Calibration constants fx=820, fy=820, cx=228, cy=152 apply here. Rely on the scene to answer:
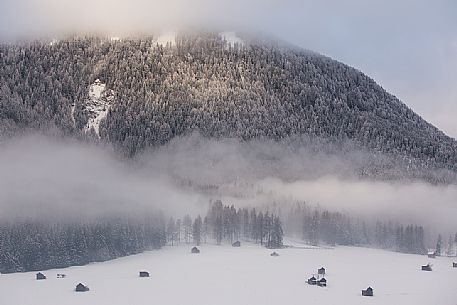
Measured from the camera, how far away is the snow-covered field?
138750 millimetres

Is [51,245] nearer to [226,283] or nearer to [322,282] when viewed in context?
[226,283]

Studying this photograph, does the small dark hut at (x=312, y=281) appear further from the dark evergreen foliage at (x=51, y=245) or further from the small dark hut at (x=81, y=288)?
the dark evergreen foliage at (x=51, y=245)

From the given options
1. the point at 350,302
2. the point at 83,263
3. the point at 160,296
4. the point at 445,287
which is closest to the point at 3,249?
the point at 83,263

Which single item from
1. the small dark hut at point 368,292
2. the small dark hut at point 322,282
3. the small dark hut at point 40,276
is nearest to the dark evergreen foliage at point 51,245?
the small dark hut at point 40,276

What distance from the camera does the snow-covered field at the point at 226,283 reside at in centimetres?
13875

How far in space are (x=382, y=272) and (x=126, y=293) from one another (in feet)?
219

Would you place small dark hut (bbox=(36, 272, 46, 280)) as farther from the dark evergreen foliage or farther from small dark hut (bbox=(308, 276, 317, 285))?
small dark hut (bbox=(308, 276, 317, 285))

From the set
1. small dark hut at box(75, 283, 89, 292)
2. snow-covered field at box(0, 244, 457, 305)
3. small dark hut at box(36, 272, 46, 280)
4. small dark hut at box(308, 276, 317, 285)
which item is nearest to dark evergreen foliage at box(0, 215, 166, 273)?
snow-covered field at box(0, 244, 457, 305)

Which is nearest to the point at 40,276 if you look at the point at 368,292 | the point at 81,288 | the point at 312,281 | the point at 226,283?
the point at 81,288

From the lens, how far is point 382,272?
18525 centimetres

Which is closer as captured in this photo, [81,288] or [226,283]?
[81,288]

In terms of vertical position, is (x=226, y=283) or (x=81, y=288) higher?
(x=226, y=283)

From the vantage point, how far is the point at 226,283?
157 meters

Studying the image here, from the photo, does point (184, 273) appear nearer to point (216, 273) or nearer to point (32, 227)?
point (216, 273)
